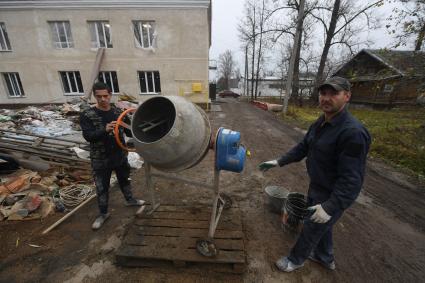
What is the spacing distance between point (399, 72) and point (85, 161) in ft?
25.7

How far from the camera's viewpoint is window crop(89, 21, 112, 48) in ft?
36.5

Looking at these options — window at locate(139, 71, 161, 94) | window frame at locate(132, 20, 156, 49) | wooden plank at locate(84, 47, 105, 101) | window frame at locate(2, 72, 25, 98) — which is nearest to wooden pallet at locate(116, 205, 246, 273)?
window at locate(139, 71, 161, 94)

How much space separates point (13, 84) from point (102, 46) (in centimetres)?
638

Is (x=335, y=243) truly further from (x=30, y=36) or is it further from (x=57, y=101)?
(x=30, y=36)

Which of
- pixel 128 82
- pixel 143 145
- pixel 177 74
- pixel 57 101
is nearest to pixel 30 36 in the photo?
A: pixel 57 101

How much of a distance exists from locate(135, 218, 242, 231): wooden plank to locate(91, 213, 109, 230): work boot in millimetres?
677

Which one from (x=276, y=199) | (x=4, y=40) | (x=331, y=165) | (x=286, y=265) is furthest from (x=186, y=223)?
(x=4, y=40)

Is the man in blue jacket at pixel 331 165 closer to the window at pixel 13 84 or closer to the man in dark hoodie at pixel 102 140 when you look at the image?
the man in dark hoodie at pixel 102 140

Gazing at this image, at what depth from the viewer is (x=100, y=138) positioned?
236 cm

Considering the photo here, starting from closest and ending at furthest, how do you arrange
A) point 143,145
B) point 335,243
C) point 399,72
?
point 143,145, point 335,243, point 399,72

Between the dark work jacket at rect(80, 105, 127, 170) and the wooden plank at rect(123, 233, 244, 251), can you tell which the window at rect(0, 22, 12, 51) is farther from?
the wooden plank at rect(123, 233, 244, 251)

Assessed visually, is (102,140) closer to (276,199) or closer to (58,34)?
(276,199)

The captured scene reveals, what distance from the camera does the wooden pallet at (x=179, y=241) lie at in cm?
201

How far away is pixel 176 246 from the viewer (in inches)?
83.8
